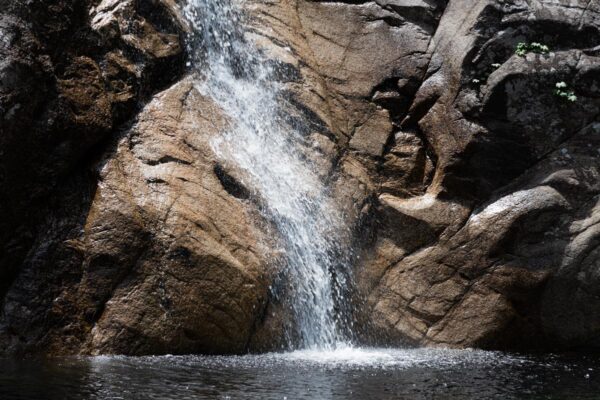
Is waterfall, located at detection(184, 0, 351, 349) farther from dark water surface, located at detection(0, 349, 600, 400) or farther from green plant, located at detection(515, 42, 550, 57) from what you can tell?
green plant, located at detection(515, 42, 550, 57)

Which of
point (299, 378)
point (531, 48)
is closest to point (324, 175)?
point (531, 48)

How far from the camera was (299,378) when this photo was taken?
803 cm

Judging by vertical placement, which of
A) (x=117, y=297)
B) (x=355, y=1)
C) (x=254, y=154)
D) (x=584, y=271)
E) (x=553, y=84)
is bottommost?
(x=117, y=297)

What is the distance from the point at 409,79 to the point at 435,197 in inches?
91.3

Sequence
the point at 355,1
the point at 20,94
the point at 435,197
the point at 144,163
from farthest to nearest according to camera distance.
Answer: the point at 355,1
the point at 435,197
the point at 144,163
the point at 20,94

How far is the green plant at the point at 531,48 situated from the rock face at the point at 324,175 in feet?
0.18

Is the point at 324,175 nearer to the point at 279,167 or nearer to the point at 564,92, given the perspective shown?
the point at 279,167

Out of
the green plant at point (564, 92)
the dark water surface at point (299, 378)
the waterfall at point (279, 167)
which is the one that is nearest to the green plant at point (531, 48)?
the green plant at point (564, 92)

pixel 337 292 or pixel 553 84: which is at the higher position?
pixel 553 84

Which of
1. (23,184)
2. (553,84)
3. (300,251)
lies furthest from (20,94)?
(553,84)

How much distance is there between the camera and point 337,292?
11.4 metres

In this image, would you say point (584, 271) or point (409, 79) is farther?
point (409, 79)

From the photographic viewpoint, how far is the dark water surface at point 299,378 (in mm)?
7078

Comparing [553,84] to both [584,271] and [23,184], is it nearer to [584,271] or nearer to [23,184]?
[584,271]
